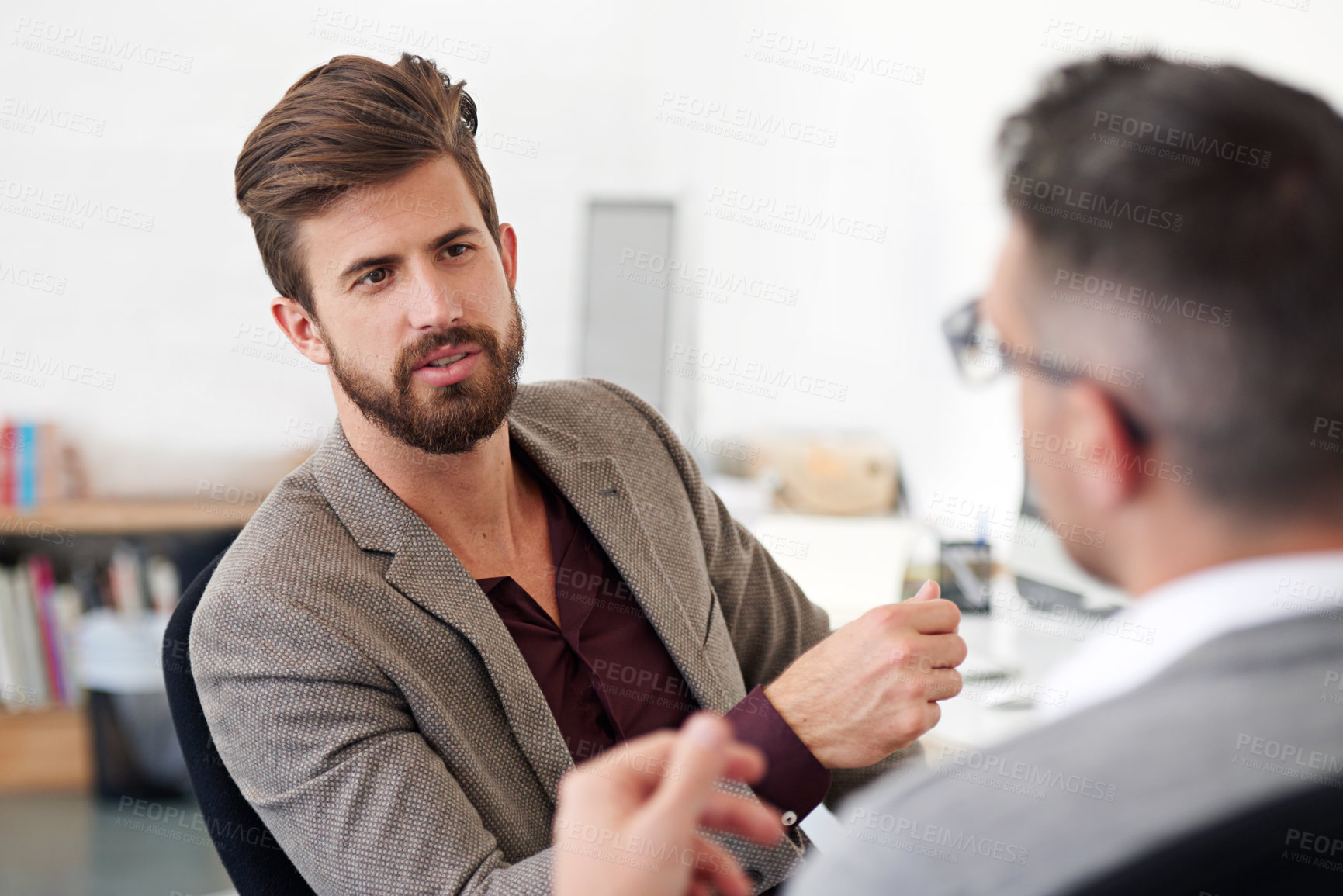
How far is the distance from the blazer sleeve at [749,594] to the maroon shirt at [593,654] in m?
0.17

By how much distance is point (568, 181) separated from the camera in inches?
135

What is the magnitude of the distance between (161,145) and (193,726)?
2363 mm

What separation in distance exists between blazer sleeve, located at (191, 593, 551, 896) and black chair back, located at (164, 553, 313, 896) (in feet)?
0.09

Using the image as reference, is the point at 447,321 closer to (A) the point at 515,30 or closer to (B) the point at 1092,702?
(B) the point at 1092,702

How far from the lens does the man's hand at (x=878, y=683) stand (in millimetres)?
1023

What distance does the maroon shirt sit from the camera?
48.6 inches

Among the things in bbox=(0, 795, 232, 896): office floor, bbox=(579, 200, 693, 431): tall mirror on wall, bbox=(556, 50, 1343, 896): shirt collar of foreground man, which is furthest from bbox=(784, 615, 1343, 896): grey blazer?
bbox=(579, 200, 693, 431): tall mirror on wall

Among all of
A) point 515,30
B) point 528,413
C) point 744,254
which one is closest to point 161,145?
point 515,30

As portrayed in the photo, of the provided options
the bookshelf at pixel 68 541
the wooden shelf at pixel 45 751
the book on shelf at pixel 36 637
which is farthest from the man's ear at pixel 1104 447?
the wooden shelf at pixel 45 751

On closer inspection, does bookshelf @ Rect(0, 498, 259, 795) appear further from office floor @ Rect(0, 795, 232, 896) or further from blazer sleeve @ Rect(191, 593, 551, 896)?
blazer sleeve @ Rect(191, 593, 551, 896)

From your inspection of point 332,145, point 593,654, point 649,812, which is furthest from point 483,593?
point 649,812

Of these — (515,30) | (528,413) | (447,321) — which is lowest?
(528,413)

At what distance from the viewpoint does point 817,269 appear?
11.0 ft

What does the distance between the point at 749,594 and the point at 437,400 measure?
0.53 m
